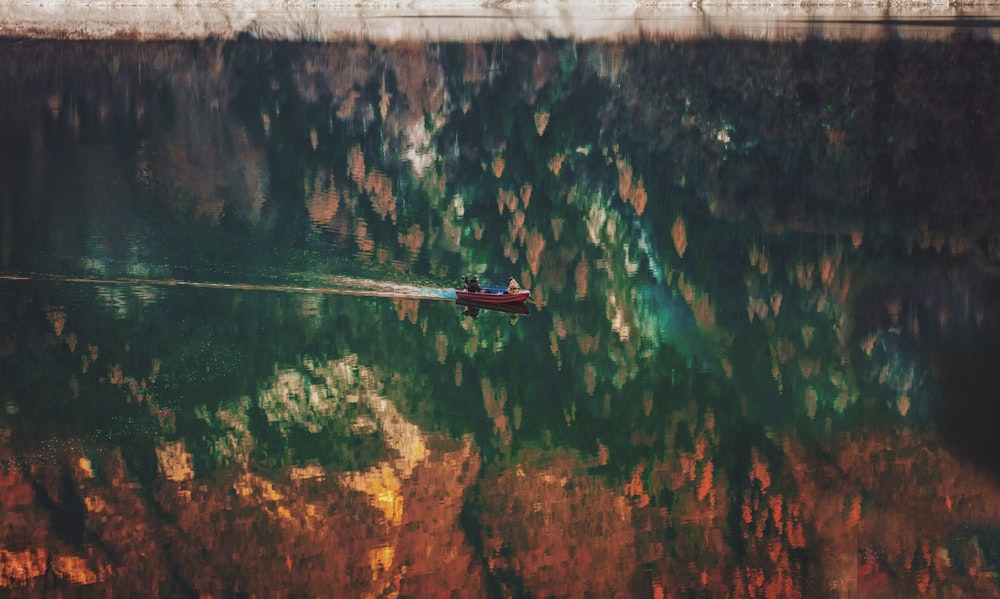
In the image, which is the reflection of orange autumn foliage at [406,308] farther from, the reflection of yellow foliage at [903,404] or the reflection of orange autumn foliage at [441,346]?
the reflection of yellow foliage at [903,404]

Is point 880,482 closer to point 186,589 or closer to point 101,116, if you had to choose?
point 186,589

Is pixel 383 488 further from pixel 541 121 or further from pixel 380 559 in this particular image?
pixel 541 121

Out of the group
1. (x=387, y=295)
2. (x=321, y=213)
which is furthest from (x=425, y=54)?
(x=387, y=295)

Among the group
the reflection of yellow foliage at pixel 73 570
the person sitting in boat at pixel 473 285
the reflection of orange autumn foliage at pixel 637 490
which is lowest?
the reflection of yellow foliage at pixel 73 570

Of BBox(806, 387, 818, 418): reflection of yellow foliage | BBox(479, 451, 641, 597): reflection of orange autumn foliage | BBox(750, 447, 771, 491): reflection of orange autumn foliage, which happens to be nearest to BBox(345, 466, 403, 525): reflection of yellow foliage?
BBox(479, 451, 641, 597): reflection of orange autumn foliage

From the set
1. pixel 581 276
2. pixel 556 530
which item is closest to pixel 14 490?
pixel 556 530

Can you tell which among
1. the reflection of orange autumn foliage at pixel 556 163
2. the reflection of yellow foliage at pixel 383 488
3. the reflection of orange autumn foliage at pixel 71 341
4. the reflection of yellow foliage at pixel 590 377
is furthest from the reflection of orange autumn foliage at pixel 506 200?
the reflection of yellow foliage at pixel 383 488

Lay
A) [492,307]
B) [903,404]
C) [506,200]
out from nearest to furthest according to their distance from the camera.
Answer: [903,404] → [492,307] → [506,200]
